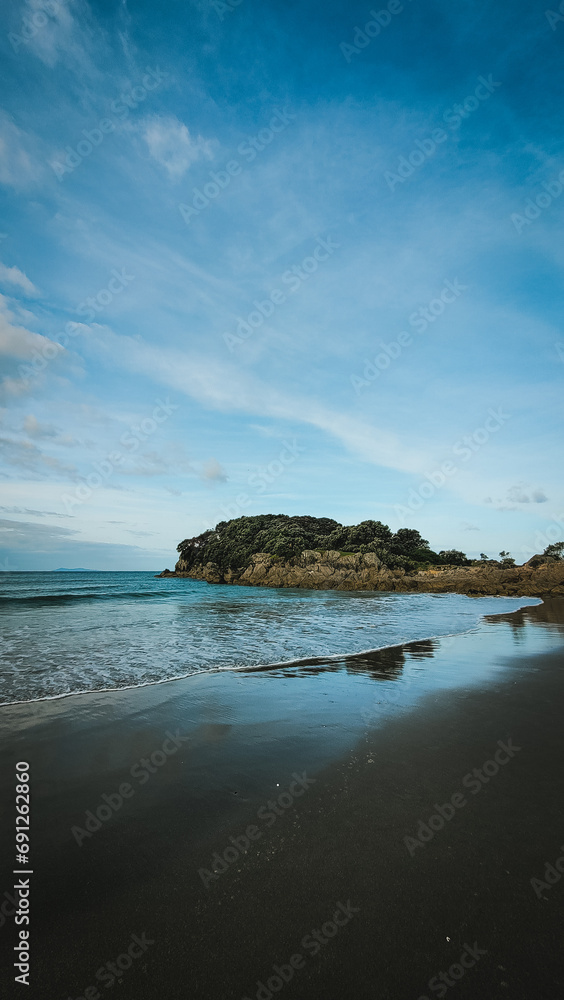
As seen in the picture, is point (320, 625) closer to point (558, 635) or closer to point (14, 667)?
point (558, 635)

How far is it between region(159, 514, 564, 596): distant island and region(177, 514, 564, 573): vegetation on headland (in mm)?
187

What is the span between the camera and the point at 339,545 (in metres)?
82.6

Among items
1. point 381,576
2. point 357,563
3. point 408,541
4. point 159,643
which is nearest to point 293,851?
point 159,643

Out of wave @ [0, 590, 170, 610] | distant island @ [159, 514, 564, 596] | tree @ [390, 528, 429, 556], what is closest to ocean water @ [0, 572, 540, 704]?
wave @ [0, 590, 170, 610]

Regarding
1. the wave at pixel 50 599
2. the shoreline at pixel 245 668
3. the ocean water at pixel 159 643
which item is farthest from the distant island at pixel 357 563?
the shoreline at pixel 245 668

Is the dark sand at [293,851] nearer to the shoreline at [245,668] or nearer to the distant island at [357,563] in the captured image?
the shoreline at [245,668]

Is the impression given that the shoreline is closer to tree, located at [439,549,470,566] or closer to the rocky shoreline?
the rocky shoreline

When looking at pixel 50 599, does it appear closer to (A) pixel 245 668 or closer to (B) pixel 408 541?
(A) pixel 245 668

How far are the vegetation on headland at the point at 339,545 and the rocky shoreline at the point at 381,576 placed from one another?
3.20 metres

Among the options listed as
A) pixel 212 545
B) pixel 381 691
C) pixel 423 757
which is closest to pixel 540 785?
pixel 423 757

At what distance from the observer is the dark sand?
2297mm

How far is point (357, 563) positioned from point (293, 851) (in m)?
62.9

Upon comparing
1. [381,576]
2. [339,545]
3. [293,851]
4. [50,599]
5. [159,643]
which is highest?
[339,545]

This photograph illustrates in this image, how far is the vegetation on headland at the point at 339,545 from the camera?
7506 cm
